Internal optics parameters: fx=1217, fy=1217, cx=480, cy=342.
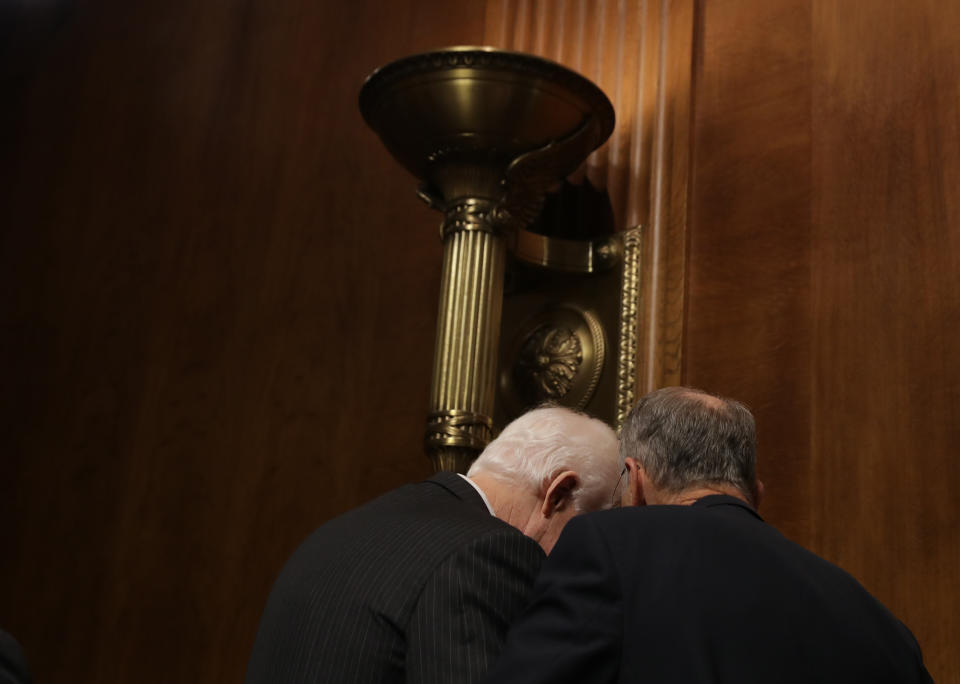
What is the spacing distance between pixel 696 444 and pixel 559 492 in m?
0.32

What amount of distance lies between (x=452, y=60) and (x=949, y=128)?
4.40 ft

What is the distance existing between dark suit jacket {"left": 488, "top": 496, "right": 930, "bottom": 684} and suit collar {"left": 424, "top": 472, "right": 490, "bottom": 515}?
1.37 feet

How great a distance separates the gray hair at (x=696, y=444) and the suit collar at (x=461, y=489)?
28 cm

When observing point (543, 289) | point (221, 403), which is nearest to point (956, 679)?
point (543, 289)

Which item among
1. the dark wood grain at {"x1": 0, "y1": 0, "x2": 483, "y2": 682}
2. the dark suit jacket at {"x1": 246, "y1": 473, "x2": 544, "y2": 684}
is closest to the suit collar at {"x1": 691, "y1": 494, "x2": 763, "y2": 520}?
the dark suit jacket at {"x1": 246, "y1": 473, "x2": 544, "y2": 684}

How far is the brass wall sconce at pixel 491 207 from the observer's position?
343 cm

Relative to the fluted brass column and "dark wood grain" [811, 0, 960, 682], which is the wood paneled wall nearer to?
"dark wood grain" [811, 0, 960, 682]

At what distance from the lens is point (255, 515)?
171 inches

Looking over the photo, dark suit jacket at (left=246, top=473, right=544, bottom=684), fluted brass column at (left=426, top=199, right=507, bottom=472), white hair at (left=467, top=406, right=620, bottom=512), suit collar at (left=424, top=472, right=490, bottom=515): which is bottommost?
dark suit jacket at (left=246, top=473, right=544, bottom=684)

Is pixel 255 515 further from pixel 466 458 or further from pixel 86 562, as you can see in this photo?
pixel 466 458

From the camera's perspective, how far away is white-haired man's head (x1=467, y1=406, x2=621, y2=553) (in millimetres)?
2143

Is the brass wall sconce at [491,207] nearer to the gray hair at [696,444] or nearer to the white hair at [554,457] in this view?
the white hair at [554,457]

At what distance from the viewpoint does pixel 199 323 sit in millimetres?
4785

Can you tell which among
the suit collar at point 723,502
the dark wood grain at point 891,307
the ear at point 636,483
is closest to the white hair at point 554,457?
the ear at point 636,483
